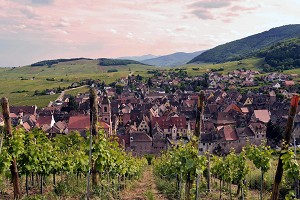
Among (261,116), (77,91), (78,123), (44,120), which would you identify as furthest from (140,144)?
(77,91)

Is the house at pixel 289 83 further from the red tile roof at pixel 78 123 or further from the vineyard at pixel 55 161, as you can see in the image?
the vineyard at pixel 55 161

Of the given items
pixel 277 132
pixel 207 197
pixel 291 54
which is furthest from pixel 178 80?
pixel 207 197

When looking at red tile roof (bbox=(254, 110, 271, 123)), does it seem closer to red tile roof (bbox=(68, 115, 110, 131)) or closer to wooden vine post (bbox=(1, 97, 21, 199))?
red tile roof (bbox=(68, 115, 110, 131))

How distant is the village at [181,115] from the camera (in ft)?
214

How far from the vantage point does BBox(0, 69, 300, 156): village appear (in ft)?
214

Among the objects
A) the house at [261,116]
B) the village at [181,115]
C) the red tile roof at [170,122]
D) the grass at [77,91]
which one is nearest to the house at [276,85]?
the village at [181,115]

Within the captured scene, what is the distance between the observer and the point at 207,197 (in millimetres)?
18141

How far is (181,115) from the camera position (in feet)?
289

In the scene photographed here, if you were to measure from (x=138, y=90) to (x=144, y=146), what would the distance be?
92.0m

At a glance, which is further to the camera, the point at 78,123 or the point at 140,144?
the point at 78,123

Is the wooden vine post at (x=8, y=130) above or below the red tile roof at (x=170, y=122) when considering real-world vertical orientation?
above

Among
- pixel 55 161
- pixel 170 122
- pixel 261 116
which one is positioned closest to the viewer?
pixel 55 161

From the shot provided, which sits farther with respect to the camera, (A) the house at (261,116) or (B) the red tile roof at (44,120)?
(A) the house at (261,116)

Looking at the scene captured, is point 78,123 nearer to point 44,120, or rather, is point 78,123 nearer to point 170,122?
point 44,120
